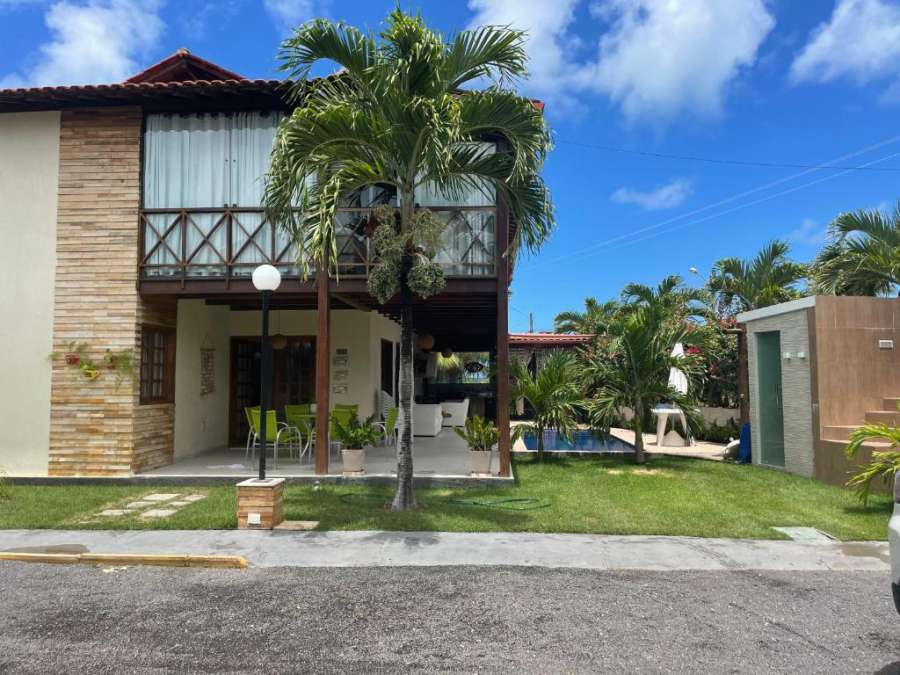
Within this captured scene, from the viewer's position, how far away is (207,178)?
30.6 ft

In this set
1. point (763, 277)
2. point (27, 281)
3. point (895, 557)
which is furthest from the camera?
point (763, 277)

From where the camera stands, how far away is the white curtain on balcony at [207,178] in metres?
9.21

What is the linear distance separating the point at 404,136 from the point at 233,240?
3866mm

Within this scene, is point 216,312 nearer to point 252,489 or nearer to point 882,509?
point 252,489

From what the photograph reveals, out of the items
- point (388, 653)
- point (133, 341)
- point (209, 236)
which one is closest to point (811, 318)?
point (388, 653)

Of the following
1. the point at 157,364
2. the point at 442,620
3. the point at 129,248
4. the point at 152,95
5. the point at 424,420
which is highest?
the point at 152,95

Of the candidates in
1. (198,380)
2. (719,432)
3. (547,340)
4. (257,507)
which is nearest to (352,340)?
(198,380)

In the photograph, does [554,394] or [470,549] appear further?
[554,394]

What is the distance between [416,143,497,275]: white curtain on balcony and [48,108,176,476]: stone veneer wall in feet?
14.7

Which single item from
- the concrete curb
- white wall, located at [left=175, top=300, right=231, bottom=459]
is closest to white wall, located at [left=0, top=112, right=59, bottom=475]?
white wall, located at [left=175, top=300, right=231, bottom=459]

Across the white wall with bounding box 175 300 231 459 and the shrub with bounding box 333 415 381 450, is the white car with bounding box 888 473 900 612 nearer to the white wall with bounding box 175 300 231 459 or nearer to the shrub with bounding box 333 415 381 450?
the shrub with bounding box 333 415 381 450

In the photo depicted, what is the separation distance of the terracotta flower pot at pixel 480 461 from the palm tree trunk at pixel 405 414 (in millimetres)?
1761

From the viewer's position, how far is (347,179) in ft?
23.4

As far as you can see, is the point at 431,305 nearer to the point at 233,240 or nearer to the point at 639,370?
the point at 233,240
